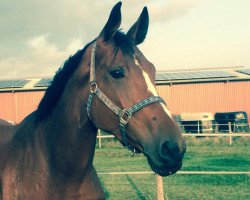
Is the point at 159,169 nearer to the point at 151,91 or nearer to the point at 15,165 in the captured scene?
the point at 151,91

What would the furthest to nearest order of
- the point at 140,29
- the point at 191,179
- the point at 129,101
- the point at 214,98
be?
the point at 214,98, the point at 191,179, the point at 140,29, the point at 129,101

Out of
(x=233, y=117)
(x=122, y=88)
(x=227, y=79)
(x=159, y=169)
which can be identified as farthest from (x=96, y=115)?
(x=227, y=79)

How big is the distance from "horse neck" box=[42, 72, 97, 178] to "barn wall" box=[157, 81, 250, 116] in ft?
81.4

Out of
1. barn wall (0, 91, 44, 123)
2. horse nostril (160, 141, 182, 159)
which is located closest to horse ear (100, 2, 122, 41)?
horse nostril (160, 141, 182, 159)

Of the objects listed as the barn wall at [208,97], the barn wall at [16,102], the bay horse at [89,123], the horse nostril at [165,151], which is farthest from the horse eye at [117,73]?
the barn wall at [16,102]

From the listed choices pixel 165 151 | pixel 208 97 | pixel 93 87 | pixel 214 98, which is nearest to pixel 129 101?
pixel 93 87

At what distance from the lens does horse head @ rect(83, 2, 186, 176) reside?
6.72 ft

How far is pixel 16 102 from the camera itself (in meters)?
27.8

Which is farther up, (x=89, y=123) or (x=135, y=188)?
(x=89, y=123)

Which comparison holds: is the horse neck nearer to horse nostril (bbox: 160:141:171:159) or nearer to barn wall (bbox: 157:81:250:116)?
horse nostril (bbox: 160:141:171:159)

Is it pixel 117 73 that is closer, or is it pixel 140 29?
pixel 117 73

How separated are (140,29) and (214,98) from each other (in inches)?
1001

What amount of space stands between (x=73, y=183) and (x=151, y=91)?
3.23 feet

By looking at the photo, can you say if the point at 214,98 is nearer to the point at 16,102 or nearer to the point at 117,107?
the point at 16,102
